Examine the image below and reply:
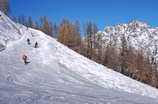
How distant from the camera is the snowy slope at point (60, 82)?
14.3 metres

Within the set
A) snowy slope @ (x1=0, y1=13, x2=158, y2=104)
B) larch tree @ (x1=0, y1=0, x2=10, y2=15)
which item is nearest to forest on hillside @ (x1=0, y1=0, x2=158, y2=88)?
larch tree @ (x1=0, y1=0, x2=10, y2=15)

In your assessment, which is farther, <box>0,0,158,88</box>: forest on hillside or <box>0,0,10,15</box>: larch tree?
<box>0,0,10,15</box>: larch tree

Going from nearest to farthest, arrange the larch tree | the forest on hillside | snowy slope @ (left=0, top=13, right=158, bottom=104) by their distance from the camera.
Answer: snowy slope @ (left=0, top=13, right=158, bottom=104), the forest on hillside, the larch tree

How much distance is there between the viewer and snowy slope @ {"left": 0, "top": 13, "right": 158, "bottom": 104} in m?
14.3

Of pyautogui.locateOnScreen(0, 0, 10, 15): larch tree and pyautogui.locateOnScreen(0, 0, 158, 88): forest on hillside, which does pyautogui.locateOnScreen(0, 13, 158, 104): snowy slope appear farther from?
pyautogui.locateOnScreen(0, 0, 10, 15): larch tree

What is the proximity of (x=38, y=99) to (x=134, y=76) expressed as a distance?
49151 mm

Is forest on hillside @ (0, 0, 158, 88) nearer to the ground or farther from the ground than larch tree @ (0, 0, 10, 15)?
nearer to the ground

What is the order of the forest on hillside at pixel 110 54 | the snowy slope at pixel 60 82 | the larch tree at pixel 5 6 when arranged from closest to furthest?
the snowy slope at pixel 60 82 → the forest on hillside at pixel 110 54 → the larch tree at pixel 5 6

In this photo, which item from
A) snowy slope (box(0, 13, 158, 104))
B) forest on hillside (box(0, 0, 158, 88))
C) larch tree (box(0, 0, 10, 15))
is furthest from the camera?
larch tree (box(0, 0, 10, 15))

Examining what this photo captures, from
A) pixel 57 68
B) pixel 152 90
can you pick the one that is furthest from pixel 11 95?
pixel 152 90

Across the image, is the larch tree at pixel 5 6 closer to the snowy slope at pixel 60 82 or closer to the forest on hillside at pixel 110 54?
the forest on hillside at pixel 110 54

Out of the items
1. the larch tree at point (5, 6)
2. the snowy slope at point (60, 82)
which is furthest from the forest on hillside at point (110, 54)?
the snowy slope at point (60, 82)

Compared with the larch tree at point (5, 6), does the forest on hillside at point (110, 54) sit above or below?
below

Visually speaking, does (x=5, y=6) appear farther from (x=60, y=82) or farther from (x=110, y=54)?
(x=60, y=82)
